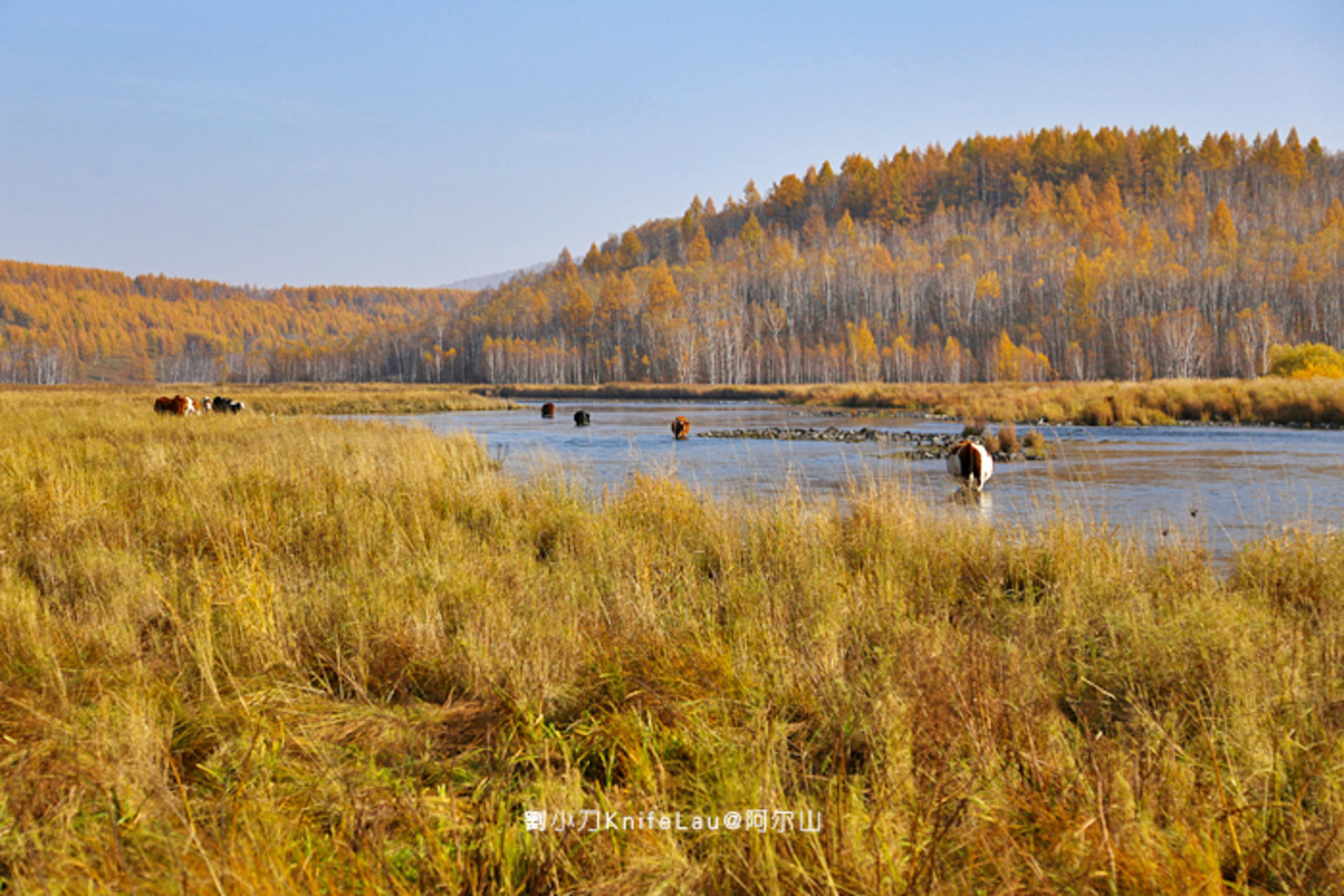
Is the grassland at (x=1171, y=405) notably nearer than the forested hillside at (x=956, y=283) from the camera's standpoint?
Yes

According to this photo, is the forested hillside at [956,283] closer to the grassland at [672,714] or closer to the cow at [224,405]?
the cow at [224,405]

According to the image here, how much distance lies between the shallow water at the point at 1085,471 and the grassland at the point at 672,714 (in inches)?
84.3

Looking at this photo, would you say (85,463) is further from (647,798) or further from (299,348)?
(299,348)

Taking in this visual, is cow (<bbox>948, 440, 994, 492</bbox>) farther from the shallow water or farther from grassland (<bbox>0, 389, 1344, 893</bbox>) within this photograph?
grassland (<bbox>0, 389, 1344, 893</bbox>)

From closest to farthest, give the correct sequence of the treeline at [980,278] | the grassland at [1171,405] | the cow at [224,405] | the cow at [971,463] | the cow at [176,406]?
the cow at [971,463] → the cow at [176,406] → the cow at [224,405] → the grassland at [1171,405] → the treeline at [980,278]

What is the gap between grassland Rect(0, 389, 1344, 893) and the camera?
2096 millimetres

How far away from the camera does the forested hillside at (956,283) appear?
8194cm

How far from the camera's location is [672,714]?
3.04 m

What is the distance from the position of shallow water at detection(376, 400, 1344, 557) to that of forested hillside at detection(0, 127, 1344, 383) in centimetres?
5763

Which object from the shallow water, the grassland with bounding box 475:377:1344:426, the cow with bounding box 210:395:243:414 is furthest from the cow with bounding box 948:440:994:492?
the cow with bounding box 210:395:243:414

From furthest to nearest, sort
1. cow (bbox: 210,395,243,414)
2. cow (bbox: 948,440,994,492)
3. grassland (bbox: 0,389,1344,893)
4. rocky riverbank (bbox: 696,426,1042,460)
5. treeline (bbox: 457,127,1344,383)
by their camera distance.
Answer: treeline (bbox: 457,127,1344,383) < cow (bbox: 210,395,243,414) < rocky riverbank (bbox: 696,426,1042,460) < cow (bbox: 948,440,994,492) < grassland (bbox: 0,389,1344,893)

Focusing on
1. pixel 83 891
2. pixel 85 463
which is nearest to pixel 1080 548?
→ pixel 83 891

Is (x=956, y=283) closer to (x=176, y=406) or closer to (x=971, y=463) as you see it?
(x=176, y=406)

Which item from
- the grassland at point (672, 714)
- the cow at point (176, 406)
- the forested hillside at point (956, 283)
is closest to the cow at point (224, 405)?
the cow at point (176, 406)
